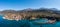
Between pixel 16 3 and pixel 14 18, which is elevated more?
pixel 16 3

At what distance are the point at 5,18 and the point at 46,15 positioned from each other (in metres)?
0.78

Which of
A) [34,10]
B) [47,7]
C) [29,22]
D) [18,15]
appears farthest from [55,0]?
[18,15]

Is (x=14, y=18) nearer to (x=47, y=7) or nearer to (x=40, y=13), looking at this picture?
(x=40, y=13)

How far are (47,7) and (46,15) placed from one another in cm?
15

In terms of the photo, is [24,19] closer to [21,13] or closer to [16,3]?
[21,13]

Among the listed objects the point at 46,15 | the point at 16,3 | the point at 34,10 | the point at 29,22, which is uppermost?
the point at 16,3

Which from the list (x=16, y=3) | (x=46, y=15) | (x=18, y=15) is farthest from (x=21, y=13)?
(x=46, y=15)

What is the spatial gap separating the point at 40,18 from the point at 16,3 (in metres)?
0.54

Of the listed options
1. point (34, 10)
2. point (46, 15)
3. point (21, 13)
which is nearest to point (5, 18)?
point (21, 13)

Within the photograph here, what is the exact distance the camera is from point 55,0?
1.61 meters

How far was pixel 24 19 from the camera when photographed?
1.56m

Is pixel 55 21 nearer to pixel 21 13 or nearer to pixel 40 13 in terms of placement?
pixel 40 13

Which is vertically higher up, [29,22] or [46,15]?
[46,15]

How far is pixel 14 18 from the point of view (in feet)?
5.14
